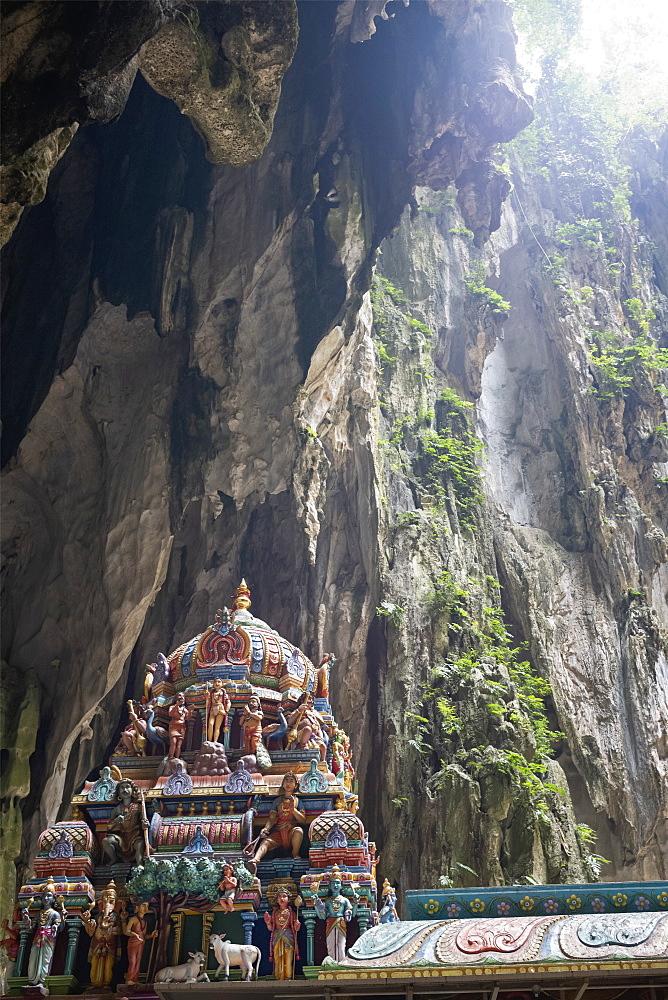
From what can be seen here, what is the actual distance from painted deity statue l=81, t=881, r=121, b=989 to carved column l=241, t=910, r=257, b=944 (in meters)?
1.22

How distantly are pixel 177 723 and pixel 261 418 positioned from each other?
16.9ft

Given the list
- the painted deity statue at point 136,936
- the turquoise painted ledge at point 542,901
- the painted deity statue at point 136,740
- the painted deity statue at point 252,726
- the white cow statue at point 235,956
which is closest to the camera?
the turquoise painted ledge at point 542,901

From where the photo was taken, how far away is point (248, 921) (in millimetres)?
8422

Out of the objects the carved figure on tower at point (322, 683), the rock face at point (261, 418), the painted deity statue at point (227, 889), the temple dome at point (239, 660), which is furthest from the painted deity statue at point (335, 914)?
the rock face at point (261, 418)

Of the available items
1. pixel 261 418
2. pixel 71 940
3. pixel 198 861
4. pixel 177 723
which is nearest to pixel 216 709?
pixel 177 723

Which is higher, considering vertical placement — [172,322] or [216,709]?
[172,322]

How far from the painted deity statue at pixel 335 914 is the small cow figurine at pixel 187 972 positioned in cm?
111

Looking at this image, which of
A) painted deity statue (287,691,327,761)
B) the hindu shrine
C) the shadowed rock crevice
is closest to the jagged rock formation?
the shadowed rock crevice

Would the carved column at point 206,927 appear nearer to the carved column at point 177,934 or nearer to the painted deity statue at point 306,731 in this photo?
the carved column at point 177,934

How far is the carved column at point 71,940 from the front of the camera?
8.42 meters

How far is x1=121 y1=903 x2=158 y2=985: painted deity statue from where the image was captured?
27.2 ft

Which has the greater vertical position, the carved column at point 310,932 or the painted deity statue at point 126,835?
the painted deity statue at point 126,835

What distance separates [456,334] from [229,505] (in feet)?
28.7

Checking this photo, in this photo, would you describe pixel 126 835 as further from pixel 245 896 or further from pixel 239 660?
pixel 239 660
